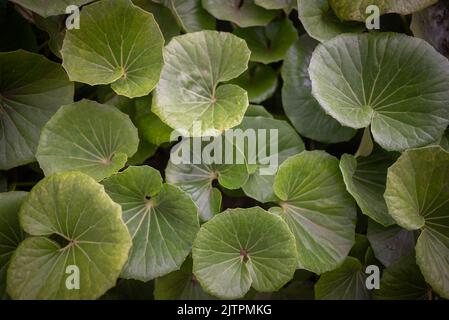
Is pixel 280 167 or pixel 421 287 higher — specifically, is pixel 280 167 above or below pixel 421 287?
above

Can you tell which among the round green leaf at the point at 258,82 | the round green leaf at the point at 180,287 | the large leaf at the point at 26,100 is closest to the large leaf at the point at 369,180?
the round green leaf at the point at 258,82

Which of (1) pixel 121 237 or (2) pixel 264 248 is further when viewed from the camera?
(2) pixel 264 248

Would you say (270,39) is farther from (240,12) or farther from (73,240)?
(73,240)

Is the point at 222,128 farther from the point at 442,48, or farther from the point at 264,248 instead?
the point at 442,48

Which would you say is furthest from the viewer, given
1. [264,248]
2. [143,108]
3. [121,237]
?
[143,108]

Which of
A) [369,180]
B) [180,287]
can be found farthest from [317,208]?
[180,287]

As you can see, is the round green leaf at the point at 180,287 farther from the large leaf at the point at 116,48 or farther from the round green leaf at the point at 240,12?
the round green leaf at the point at 240,12

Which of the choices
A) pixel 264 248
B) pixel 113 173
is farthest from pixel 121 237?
pixel 264 248

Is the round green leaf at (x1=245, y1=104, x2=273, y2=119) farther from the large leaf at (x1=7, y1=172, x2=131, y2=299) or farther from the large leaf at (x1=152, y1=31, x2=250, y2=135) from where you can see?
the large leaf at (x1=7, y1=172, x2=131, y2=299)
